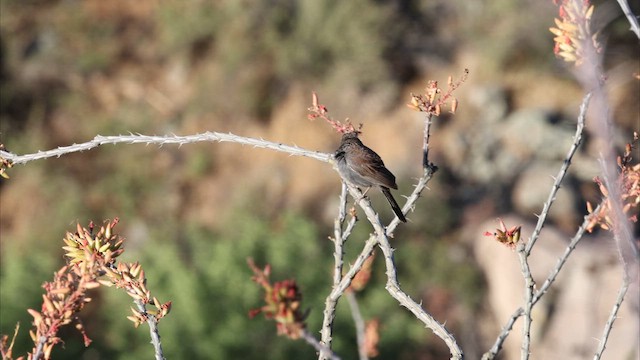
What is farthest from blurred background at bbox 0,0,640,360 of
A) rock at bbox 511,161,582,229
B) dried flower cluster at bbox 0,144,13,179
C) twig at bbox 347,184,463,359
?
dried flower cluster at bbox 0,144,13,179

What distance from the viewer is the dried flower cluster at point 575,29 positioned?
1939 millimetres

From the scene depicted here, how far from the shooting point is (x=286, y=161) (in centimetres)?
1414

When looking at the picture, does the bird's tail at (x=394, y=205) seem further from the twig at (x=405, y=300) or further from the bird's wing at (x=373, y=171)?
the twig at (x=405, y=300)

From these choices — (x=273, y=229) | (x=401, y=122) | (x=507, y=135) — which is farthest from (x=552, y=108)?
(x=273, y=229)

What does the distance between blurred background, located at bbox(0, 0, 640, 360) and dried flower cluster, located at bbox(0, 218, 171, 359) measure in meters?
6.45

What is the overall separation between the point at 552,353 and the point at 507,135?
4.64 metres

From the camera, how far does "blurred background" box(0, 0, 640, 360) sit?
9.48 metres

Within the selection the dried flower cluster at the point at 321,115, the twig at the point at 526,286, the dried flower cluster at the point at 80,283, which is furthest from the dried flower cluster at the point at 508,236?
the dried flower cluster at the point at 80,283

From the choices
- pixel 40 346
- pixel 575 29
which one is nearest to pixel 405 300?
pixel 575 29

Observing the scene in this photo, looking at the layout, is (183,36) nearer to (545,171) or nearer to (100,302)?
(100,302)

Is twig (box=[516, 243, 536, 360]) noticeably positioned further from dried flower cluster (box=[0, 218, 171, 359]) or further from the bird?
dried flower cluster (box=[0, 218, 171, 359])

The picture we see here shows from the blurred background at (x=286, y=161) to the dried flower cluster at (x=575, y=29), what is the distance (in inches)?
241

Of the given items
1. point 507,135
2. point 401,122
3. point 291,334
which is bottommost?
point 291,334

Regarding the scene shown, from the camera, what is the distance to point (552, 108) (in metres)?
12.7
